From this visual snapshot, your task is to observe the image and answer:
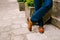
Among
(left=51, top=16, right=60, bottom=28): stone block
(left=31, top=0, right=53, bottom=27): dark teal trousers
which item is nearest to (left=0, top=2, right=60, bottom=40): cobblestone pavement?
(left=51, top=16, right=60, bottom=28): stone block

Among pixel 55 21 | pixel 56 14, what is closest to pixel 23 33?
pixel 55 21

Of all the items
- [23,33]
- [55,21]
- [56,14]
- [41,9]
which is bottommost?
[23,33]

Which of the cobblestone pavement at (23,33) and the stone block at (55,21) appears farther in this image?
the stone block at (55,21)

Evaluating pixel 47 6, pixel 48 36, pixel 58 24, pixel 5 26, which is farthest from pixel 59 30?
pixel 5 26

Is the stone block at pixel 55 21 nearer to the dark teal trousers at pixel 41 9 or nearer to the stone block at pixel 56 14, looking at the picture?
the stone block at pixel 56 14

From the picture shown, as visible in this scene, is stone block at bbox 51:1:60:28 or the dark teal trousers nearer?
the dark teal trousers

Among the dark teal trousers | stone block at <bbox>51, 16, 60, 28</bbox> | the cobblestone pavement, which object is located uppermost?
the dark teal trousers

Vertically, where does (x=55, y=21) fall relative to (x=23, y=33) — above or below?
above

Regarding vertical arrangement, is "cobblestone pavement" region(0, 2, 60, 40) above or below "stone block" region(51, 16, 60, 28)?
below

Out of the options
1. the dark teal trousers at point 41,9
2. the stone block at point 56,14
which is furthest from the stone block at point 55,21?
the dark teal trousers at point 41,9

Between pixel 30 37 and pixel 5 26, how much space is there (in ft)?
3.26

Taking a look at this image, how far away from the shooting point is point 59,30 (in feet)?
10.2

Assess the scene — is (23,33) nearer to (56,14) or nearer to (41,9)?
(41,9)

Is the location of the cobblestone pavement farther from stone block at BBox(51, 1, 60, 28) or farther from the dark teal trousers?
the dark teal trousers
